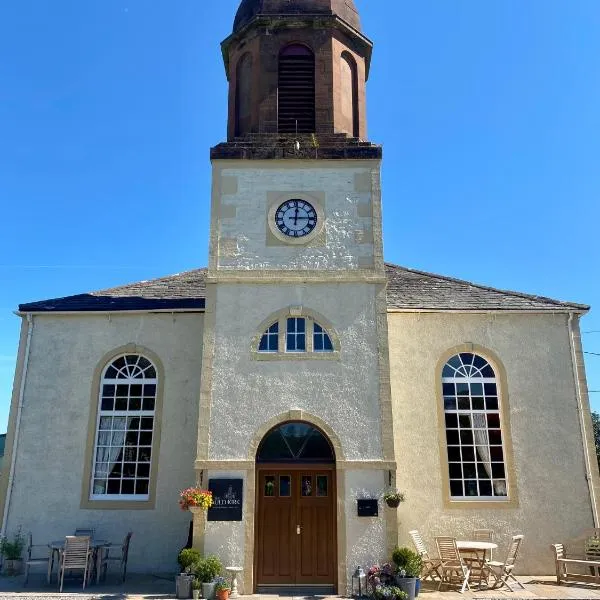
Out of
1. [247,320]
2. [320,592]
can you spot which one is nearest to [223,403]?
[247,320]

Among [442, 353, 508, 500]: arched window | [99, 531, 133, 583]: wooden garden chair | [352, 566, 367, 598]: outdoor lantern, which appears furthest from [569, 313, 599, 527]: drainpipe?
[99, 531, 133, 583]: wooden garden chair

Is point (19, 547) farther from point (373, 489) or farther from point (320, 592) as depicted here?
point (373, 489)

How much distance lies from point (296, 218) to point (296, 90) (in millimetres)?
3394

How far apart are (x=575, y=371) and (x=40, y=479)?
13250mm

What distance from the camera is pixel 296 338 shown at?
13.1 meters

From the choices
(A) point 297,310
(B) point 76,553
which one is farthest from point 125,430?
(A) point 297,310

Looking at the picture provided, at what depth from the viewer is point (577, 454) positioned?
563 inches

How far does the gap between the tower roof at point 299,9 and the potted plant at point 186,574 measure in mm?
12586

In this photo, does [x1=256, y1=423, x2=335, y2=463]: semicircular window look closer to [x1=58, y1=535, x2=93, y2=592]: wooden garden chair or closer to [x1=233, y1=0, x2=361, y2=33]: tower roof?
[x1=58, y1=535, x2=93, y2=592]: wooden garden chair

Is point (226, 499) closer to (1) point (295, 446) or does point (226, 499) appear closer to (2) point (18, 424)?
(1) point (295, 446)

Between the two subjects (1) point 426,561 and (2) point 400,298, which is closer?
(1) point 426,561

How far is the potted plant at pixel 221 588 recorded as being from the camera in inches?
426

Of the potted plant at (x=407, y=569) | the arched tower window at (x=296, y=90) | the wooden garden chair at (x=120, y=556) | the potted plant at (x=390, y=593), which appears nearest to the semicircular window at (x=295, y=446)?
the potted plant at (x=407, y=569)

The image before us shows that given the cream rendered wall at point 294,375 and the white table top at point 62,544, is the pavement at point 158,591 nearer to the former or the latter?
the white table top at point 62,544
